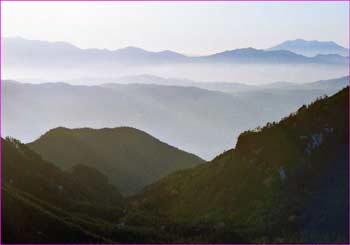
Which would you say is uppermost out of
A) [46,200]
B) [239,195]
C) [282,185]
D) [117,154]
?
[117,154]

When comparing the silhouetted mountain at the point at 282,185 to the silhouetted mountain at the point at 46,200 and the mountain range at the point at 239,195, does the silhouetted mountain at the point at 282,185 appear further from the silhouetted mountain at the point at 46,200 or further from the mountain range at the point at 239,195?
the silhouetted mountain at the point at 46,200

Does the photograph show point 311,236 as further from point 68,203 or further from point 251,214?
point 68,203

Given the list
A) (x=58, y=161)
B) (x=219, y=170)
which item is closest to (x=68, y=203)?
(x=219, y=170)

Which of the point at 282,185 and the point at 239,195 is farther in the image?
the point at 239,195

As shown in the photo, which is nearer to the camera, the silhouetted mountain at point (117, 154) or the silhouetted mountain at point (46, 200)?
the silhouetted mountain at point (46, 200)

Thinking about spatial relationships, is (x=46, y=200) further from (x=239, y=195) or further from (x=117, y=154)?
(x=117, y=154)

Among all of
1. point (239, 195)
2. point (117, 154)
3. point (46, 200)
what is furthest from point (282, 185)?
point (117, 154)

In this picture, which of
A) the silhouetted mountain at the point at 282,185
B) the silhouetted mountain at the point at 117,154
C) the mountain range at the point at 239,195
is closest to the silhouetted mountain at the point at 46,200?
the mountain range at the point at 239,195
